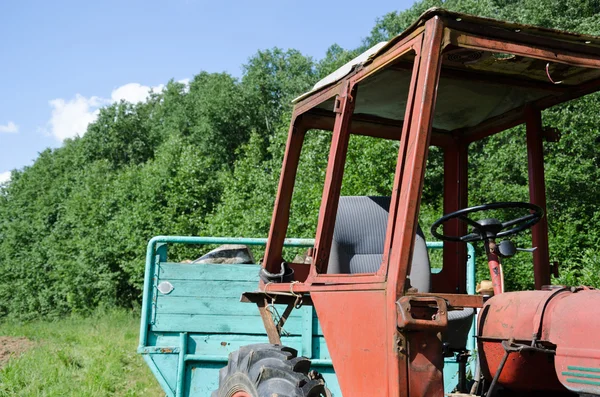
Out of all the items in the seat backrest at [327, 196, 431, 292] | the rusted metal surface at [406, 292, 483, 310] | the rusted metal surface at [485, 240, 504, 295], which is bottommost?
the rusted metal surface at [406, 292, 483, 310]

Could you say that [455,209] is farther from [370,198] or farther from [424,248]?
[370,198]

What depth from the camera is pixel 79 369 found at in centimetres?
898

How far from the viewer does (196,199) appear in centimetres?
2564

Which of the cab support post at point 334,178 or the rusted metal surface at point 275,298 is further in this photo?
the rusted metal surface at point 275,298

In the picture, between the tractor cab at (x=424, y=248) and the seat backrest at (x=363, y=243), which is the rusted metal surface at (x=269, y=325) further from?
the seat backrest at (x=363, y=243)

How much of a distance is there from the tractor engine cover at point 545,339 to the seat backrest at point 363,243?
5.00ft

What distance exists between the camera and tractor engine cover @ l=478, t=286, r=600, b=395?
7.25 feet

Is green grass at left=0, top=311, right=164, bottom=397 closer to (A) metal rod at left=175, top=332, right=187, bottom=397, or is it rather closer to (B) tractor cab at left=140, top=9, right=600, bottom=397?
(A) metal rod at left=175, top=332, right=187, bottom=397

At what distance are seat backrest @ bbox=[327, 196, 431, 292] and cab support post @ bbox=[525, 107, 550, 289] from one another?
0.86 m

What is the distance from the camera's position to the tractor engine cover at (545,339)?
2.21 m

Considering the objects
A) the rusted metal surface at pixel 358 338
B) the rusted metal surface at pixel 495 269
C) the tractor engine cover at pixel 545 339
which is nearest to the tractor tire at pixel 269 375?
the rusted metal surface at pixel 358 338

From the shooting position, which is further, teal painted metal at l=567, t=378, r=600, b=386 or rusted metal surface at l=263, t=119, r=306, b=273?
rusted metal surface at l=263, t=119, r=306, b=273

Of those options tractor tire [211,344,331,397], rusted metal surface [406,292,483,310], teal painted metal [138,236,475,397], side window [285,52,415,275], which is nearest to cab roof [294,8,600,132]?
side window [285,52,415,275]

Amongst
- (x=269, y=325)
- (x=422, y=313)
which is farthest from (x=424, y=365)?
(x=269, y=325)
